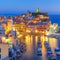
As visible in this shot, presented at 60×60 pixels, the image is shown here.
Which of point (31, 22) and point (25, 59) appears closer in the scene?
point (25, 59)

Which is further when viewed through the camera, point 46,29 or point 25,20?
point 25,20

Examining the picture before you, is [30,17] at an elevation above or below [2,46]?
above

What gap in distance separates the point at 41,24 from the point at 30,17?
1.08 m

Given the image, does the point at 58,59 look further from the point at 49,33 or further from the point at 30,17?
the point at 30,17

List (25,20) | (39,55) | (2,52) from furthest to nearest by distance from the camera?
(25,20) → (39,55) → (2,52)

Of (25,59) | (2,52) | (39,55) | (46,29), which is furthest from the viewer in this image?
(46,29)

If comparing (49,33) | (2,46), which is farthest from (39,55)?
(49,33)

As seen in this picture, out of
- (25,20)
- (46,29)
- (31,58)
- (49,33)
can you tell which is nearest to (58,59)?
(31,58)

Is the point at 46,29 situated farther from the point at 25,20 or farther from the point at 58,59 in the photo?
the point at 58,59

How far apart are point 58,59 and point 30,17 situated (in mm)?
12734

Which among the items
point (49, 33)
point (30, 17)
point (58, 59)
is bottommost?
point (58, 59)

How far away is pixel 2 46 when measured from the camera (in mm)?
5219

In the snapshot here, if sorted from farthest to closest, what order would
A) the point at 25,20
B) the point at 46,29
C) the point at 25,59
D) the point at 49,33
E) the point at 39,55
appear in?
the point at 25,20
the point at 46,29
the point at 49,33
the point at 39,55
the point at 25,59

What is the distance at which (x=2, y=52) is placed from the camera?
520 cm
